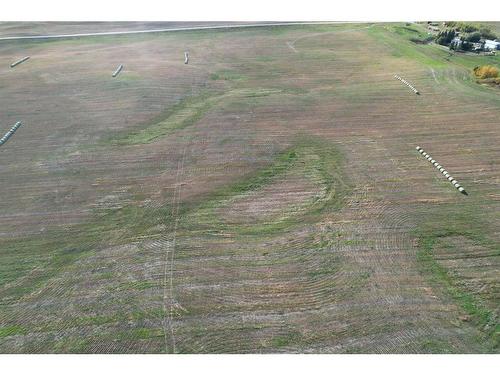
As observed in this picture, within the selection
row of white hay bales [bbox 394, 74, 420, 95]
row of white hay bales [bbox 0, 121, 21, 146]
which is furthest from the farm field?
row of white hay bales [bbox 394, 74, 420, 95]

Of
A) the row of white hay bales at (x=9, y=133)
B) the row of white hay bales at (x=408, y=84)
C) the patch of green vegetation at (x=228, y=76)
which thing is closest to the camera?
the row of white hay bales at (x=9, y=133)

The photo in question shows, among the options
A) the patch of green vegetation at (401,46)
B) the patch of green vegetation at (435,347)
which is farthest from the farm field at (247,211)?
the patch of green vegetation at (401,46)

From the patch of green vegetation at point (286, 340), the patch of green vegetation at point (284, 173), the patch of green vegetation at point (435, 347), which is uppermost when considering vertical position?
the patch of green vegetation at point (284, 173)

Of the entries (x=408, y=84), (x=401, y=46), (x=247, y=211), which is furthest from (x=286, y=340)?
(x=401, y=46)

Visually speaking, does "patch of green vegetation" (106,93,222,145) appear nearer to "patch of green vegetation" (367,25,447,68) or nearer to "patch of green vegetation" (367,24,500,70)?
"patch of green vegetation" (367,25,447,68)

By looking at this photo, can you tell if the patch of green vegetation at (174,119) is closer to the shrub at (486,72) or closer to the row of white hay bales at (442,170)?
the row of white hay bales at (442,170)

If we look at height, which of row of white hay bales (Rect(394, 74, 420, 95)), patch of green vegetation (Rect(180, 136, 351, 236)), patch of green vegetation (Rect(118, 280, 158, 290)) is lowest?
patch of green vegetation (Rect(118, 280, 158, 290))

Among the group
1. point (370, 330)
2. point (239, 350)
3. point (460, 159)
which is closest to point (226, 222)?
point (239, 350)
